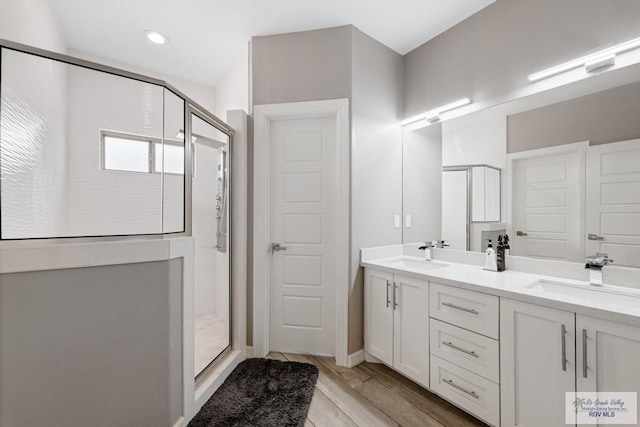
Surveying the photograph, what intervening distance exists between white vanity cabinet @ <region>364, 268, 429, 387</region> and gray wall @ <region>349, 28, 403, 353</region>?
0.13 m

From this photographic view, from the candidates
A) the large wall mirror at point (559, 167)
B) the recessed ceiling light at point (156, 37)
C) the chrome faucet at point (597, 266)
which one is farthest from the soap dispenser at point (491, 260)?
the recessed ceiling light at point (156, 37)

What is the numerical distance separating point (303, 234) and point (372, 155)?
949mm

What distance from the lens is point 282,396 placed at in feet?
6.01

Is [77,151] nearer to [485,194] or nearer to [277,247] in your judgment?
[277,247]

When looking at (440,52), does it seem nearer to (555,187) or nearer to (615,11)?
(615,11)

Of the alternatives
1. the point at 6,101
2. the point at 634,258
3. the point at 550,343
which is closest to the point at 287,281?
the point at 550,343

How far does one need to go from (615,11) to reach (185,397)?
3.30 meters

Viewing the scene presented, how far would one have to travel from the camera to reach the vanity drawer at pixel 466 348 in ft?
4.85

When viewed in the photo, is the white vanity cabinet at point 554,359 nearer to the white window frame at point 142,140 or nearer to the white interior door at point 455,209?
the white interior door at point 455,209

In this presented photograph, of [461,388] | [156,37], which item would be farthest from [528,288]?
[156,37]

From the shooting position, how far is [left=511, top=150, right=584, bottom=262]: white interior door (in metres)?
1.63

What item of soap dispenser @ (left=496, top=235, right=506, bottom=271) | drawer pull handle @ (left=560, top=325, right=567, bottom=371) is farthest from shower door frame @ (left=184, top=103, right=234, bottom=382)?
soap dispenser @ (left=496, top=235, right=506, bottom=271)

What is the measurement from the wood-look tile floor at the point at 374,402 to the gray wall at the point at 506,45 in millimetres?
2198

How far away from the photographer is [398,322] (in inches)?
78.8
